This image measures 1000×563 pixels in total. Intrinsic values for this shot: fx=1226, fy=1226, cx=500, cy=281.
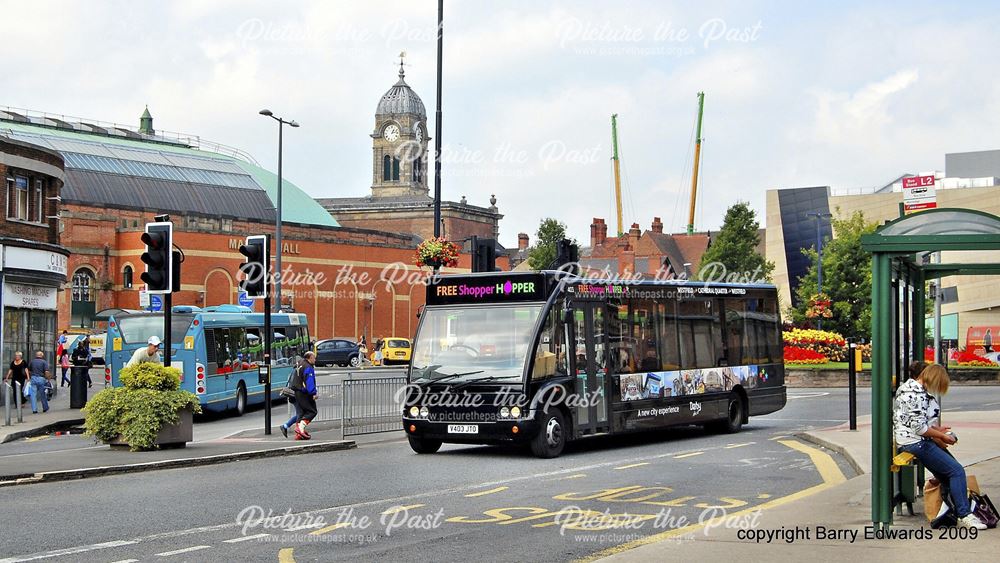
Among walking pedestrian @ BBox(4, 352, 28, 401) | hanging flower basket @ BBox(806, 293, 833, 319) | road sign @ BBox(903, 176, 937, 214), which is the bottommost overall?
walking pedestrian @ BBox(4, 352, 28, 401)

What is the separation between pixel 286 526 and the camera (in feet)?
36.6

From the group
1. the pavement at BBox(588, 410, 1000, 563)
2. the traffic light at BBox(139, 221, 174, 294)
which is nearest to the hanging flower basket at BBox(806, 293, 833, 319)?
the traffic light at BBox(139, 221, 174, 294)

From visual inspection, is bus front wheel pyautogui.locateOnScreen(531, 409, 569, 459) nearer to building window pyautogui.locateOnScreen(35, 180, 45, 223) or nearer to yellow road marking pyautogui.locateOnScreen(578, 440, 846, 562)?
yellow road marking pyautogui.locateOnScreen(578, 440, 846, 562)

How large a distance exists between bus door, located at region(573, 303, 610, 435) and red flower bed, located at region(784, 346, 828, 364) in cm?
2709

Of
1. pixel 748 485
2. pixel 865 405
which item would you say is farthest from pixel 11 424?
pixel 865 405

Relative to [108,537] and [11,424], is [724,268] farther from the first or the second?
[108,537]

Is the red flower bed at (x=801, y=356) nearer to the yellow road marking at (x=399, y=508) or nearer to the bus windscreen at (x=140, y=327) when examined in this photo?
the bus windscreen at (x=140, y=327)

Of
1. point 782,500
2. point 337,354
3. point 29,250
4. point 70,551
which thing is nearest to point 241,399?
point 29,250

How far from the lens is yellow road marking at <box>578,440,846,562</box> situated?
32.1 ft

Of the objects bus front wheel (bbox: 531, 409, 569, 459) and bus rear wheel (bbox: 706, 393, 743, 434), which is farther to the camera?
bus rear wheel (bbox: 706, 393, 743, 434)

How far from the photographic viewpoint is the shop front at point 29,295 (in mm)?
33113

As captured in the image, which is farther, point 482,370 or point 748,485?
point 482,370

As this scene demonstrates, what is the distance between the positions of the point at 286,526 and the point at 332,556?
5.66 feet

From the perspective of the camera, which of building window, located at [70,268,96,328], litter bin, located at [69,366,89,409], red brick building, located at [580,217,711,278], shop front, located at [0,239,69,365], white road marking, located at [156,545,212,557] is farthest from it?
red brick building, located at [580,217,711,278]
